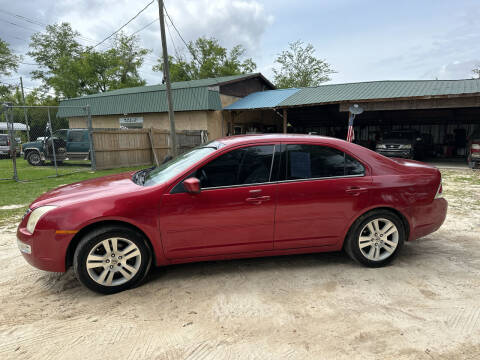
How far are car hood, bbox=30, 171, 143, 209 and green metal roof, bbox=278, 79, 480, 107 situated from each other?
1416cm

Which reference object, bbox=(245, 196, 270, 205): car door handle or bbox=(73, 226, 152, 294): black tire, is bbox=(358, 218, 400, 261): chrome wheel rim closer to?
bbox=(245, 196, 270, 205): car door handle

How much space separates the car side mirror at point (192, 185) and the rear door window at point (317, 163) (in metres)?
0.98

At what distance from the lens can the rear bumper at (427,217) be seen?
11.2 ft

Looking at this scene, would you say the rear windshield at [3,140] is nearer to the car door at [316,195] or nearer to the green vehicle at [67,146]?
the green vehicle at [67,146]

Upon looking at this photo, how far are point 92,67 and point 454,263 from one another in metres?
46.9

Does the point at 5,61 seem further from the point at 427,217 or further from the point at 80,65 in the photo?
the point at 427,217

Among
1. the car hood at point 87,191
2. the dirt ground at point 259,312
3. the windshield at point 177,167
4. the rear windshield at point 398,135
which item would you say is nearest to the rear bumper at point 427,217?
the dirt ground at point 259,312

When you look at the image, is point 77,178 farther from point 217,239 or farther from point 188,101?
point 188,101

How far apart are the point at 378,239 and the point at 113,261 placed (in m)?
2.87

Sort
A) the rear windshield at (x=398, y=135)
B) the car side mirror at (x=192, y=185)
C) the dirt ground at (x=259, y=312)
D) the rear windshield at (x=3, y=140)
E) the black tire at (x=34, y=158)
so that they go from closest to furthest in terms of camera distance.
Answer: the dirt ground at (x=259, y=312), the car side mirror at (x=192, y=185), the black tire at (x=34, y=158), the rear windshield at (x=398, y=135), the rear windshield at (x=3, y=140)

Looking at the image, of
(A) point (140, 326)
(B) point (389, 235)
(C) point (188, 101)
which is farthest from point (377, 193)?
(C) point (188, 101)

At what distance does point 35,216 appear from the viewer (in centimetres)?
282

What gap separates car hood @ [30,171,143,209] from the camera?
2889 mm

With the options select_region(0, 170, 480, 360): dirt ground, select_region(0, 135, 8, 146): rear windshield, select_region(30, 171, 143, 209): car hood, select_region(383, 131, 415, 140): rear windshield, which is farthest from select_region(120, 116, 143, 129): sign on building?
select_region(30, 171, 143, 209): car hood
